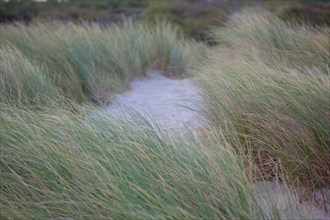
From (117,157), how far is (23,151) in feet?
1.80

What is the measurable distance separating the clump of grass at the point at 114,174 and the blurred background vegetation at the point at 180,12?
6401mm

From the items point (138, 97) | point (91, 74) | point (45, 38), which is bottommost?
point (138, 97)

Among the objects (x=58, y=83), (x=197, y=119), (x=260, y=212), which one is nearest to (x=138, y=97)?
(x=58, y=83)

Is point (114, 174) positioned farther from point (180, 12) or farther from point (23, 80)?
point (180, 12)

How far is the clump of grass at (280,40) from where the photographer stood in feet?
12.8

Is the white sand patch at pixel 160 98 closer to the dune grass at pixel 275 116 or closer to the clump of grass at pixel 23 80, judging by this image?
the dune grass at pixel 275 116

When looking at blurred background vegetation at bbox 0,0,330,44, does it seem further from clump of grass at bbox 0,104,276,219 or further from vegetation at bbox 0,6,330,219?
clump of grass at bbox 0,104,276,219

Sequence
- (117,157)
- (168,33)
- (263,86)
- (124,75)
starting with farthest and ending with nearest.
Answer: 1. (168,33)
2. (124,75)
3. (263,86)
4. (117,157)

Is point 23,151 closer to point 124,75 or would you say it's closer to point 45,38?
point 124,75

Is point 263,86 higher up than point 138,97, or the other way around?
point 263,86

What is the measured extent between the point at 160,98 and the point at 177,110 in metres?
0.84

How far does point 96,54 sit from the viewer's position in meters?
5.02

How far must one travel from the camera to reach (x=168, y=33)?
6.34 m

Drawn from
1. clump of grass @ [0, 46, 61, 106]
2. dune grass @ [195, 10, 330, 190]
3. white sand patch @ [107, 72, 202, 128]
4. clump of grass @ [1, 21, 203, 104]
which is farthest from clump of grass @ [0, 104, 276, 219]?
clump of grass @ [1, 21, 203, 104]
